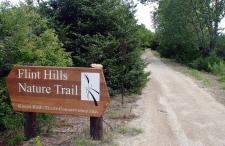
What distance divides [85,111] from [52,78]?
2.81 feet

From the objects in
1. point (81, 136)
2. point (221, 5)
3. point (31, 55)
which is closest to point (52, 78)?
point (81, 136)

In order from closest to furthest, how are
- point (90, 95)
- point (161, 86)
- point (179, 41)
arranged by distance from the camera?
point (90, 95), point (161, 86), point (179, 41)

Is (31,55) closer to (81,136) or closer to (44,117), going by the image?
(44,117)

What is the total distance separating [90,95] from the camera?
7.01 m

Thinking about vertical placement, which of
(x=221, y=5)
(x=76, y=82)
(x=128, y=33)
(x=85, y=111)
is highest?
(x=221, y=5)

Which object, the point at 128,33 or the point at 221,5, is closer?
the point at 128,33

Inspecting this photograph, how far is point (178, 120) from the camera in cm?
928

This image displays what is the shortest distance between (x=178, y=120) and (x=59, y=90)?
334 cm

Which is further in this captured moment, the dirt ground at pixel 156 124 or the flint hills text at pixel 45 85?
the dirt ground at pixel 156 124

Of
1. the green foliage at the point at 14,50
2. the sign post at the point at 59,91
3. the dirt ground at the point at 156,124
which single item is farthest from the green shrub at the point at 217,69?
the sign post at the point at 59,91

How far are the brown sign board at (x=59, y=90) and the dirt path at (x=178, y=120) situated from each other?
3.22ft

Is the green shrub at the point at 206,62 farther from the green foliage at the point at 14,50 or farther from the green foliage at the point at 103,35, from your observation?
the green foliage at the point at 14,50

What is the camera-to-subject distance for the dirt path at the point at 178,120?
751cm

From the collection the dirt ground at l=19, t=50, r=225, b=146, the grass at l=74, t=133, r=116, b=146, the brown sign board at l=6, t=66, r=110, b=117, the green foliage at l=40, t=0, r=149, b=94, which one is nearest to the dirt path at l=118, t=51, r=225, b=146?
the dirt ground at l=19, t=50, r=225, b=146
